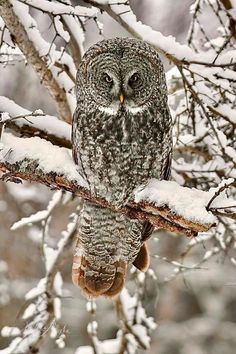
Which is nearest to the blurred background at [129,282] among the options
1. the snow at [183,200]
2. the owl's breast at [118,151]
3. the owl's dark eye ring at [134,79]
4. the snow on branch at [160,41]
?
the snow on branch at [160,41]

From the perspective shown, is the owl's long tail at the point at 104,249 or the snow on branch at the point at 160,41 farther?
the owl's long tail at the point at 104,249

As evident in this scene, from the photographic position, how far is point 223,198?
2.71m

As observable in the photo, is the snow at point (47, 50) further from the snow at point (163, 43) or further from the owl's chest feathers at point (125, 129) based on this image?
the owl's chest feathers at point (125, 129)

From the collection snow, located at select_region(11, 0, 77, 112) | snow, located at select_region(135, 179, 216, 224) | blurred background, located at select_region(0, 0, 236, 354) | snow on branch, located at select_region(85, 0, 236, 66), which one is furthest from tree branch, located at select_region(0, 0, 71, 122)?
blurred background, located at select_region(0, 0, 236, 354)

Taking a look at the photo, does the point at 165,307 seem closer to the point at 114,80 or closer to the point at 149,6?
the point at 149,6

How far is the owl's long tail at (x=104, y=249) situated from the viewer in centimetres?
363

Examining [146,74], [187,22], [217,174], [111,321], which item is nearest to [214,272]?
[111,321]

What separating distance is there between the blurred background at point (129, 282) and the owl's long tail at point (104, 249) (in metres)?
3.46

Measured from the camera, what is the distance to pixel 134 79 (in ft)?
10.9

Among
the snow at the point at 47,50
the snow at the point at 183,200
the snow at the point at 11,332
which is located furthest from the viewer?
the snow at the point at 11,332

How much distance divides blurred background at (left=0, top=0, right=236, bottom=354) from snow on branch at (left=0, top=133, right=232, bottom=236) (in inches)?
157

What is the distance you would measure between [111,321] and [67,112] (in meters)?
6.22

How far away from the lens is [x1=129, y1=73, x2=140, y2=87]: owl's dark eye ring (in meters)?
3.32

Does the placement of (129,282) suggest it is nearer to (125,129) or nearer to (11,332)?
(11,332)
